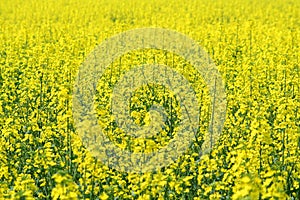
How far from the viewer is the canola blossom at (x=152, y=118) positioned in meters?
5.47

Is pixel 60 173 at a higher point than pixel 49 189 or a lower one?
higher

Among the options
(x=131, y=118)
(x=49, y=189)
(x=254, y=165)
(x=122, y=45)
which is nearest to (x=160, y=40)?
(x=122, y=45)

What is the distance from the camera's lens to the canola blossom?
18.0 feet

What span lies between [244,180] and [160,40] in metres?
9.05

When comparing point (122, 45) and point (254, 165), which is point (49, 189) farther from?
point (122, 45)

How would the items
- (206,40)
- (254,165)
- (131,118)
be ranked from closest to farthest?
(254,165) → (131,118) → (206,40)

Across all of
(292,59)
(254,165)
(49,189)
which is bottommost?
(49,189)

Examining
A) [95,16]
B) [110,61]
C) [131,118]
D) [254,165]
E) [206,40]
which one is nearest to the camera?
[254,165]

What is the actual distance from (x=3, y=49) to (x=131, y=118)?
6.29 metres

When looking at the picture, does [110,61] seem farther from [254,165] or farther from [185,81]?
[254,165]

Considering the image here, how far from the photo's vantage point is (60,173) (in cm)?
417

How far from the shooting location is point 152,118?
6.24 m

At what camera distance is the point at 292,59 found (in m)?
10.9

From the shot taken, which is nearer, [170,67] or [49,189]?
[49,189]
